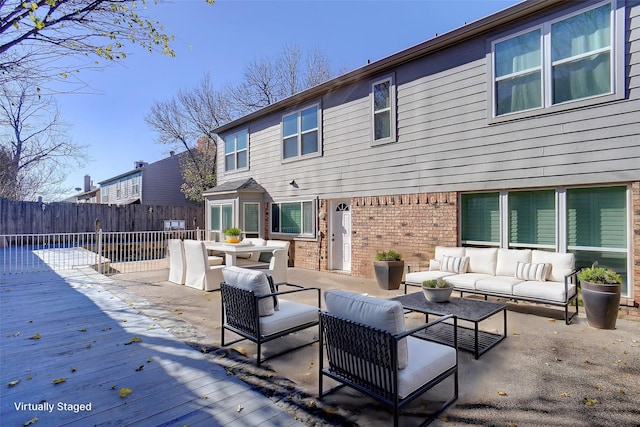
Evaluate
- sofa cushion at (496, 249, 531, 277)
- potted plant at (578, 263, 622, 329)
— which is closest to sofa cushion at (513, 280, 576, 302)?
potted plant at (578, 263, 622, 329)

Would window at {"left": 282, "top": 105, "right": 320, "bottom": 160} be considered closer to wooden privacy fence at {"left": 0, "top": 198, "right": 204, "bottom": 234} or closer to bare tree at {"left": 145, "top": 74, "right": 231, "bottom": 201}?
wooden privacy fence at {"left": 0, "top": 198, "right": 204, "bottom": 234}

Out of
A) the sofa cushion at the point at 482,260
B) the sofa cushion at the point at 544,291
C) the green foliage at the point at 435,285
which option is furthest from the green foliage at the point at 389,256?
the green foliage at the point at 435,285

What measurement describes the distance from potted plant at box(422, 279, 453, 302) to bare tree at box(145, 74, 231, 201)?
19606mm

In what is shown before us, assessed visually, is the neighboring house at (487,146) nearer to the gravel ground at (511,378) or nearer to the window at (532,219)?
the window at (532,219)

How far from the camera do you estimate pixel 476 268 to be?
242 inches

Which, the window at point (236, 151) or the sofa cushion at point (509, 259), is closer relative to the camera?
the sofa cushion at point (509, 259)

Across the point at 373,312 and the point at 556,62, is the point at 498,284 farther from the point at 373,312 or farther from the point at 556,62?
the point at 556,62

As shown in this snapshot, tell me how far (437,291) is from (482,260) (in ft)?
8.02

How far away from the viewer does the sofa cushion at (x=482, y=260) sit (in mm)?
5980

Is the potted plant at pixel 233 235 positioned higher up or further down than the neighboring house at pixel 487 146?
further down

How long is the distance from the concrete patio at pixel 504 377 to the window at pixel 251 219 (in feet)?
20.3

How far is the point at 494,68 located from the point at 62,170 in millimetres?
23962

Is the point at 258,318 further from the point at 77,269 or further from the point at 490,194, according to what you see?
the point at 77,269

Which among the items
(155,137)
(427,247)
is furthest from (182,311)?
(155,137)
